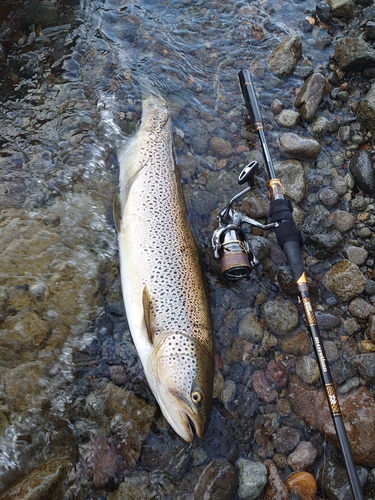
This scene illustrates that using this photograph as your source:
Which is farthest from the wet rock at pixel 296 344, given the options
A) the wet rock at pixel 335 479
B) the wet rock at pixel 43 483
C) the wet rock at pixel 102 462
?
the wet rock at pixel 43 483

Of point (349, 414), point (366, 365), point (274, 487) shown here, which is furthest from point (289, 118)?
point (274, 487)

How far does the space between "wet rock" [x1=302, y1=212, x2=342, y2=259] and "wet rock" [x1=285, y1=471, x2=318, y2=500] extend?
76.3 inches

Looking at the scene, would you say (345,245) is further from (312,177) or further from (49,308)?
(49,308)

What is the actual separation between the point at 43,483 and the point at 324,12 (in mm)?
6349

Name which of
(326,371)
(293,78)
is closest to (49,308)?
(326,371)

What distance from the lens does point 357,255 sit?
3.90m

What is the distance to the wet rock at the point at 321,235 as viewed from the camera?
12.9 ft

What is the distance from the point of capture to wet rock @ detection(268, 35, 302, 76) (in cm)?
518

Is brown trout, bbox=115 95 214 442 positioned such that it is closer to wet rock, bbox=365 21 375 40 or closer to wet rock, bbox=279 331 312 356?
wet rock, bbox=279 331 312 356

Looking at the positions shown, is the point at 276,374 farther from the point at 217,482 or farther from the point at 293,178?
the point at 293,178

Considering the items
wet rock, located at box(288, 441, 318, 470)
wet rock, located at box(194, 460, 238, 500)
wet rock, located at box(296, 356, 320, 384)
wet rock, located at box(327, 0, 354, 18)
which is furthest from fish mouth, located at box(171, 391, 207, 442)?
wet rock, located at box(327, 0, 354, 18)

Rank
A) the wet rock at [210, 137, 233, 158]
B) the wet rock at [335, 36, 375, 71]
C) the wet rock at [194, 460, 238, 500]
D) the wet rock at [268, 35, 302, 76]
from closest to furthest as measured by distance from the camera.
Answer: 1. the wet rock at [194, 460, 238, 500]
2. the wet rock at [210, 137, 233, 158]
3. the wet rock at [335, 36, 375, 71]
4. the wet rock at [268, 35, 302, 76]

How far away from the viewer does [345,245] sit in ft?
13.2

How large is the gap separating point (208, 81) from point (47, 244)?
9.72 ft
